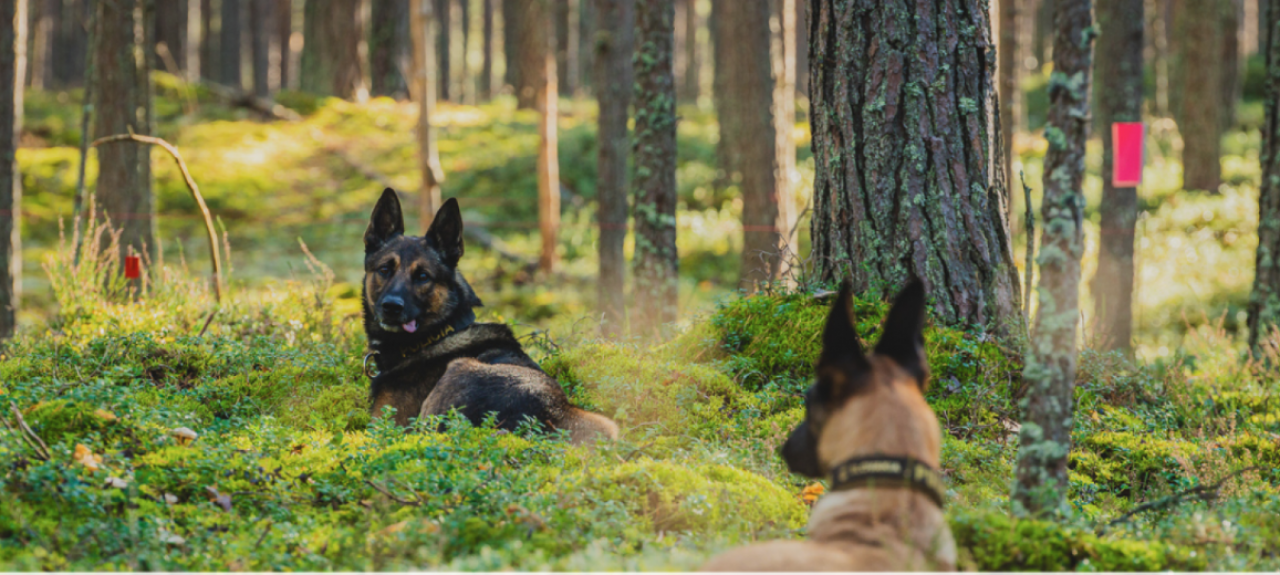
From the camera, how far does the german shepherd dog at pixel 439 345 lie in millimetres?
4996

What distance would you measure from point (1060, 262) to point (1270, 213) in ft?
18.7

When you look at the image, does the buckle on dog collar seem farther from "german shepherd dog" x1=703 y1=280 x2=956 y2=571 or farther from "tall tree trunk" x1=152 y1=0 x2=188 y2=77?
"tall tree trunk" x1=152 y1=0 x2=188 y2=77

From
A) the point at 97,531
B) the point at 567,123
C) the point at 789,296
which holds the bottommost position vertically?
the point at 97,531

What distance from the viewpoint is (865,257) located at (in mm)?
5828

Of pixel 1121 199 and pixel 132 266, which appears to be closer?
pixel 132 266

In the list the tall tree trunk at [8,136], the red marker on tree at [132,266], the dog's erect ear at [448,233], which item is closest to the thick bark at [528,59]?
the tall tree trunk at [8,136]

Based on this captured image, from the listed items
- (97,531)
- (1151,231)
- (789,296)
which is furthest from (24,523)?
(1151,231)

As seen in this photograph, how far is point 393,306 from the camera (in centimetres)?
561

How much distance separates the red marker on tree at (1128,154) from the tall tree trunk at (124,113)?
412 inches

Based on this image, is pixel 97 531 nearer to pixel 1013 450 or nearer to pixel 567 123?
pixel 1013 450

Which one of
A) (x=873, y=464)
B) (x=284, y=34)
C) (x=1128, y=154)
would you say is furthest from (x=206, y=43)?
(x=873, y=464)

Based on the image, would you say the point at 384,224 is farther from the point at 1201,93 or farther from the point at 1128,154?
the point at 1201,93

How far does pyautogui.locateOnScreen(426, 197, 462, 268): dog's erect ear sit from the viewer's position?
232 inches

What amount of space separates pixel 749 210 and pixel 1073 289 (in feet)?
31.8
